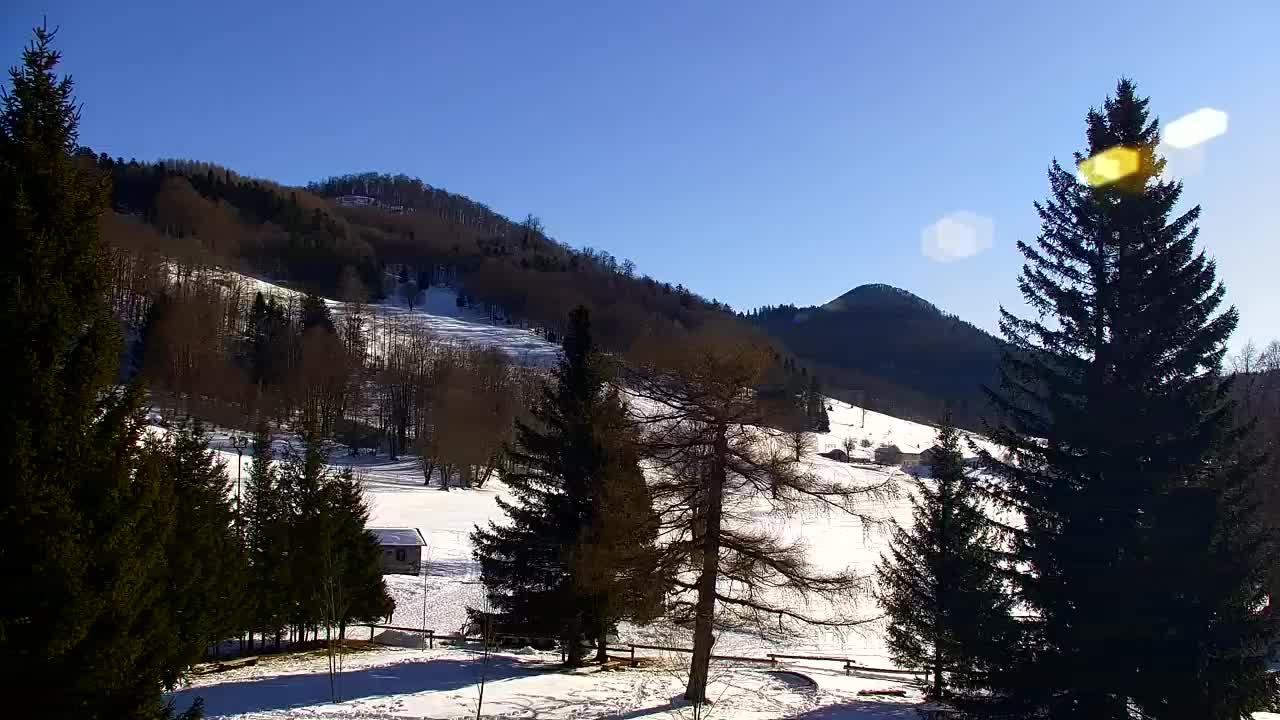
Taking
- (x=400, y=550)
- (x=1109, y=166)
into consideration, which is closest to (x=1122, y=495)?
(x=1109, y=166)

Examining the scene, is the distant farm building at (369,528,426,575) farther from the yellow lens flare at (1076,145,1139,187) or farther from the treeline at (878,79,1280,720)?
the yellow lens flare at (1076,145,1139,187)

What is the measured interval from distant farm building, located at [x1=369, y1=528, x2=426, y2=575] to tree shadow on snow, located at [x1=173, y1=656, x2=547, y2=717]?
20.9 meters

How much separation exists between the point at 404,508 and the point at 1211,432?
50876 mm

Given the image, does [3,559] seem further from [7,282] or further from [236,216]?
[236,216]

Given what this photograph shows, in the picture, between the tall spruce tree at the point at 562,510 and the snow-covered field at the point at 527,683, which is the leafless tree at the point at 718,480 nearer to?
the snow-covered field at the point at 527,683

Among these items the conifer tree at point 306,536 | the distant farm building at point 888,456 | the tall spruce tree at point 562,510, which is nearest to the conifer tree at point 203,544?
the conifer tree at point 306,536

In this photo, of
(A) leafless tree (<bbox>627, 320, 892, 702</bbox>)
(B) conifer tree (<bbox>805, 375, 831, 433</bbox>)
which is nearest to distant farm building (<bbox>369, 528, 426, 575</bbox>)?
(B) conifer tree (<bbox>805, 375, 831, 433</bbox>)

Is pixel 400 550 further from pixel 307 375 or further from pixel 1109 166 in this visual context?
pixel 307 375

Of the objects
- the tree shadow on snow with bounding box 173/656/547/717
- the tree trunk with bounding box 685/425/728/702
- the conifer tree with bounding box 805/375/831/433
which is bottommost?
the tree shadow on snow with bounding box 173/656/547/717

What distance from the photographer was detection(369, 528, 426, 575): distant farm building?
39906 mm

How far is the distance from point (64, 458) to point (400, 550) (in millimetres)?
34823

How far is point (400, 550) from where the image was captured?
133 feet

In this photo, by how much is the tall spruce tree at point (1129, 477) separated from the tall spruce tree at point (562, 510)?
1016 centimetres

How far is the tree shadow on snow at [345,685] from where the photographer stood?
1569 centimetres
